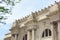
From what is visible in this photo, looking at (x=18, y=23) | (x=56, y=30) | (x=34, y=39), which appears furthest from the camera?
(x=18, y=23)

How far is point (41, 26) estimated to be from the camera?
30266 mm

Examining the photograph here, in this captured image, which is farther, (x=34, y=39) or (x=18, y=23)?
(x=18, y=23)

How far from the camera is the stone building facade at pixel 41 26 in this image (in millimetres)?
26422

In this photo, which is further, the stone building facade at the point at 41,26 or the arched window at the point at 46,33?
the arched window at the point at 46,33

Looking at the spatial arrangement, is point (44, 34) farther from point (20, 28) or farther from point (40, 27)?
point (20, 28)

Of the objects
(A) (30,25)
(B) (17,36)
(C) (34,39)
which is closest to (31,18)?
(A) (30,25)

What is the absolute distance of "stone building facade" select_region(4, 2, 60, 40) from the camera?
26422 mm

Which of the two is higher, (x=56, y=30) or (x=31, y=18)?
(x=31, y=18)

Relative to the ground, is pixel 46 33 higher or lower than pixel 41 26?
lower

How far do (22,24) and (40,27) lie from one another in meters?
6.13

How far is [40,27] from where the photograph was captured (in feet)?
99.9

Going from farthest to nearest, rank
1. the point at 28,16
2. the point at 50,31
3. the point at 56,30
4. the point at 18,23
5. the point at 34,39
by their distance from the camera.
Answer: the point at 18,23, the point at 28,16, the point at 34,39, the point at 50,31, the point at 56,30

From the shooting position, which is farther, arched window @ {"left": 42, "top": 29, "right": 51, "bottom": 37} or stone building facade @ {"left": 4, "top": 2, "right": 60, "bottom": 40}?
arched window @ {"left": 42, "top": 29, "right": 51, "bottom": 37}

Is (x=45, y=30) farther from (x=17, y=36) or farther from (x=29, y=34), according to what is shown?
(x=17, y=36)
